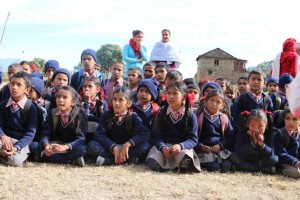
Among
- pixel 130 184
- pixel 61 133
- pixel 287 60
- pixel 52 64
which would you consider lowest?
pixel 130 184

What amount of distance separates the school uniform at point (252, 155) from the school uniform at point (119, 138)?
1.28m

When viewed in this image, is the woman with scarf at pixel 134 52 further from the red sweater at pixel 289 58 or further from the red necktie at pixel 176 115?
the red necktie at pixel 176 115

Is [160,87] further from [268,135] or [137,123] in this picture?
[268,135]

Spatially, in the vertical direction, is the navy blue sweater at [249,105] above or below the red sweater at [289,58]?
below

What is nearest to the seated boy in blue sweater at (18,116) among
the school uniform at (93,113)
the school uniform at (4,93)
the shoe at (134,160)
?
the school uniform at (93,113)

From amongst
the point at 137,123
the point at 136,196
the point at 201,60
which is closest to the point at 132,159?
the point at 137,123

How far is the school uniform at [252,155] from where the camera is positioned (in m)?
4.99

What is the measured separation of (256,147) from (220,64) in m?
33.4

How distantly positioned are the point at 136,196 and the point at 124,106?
179 centimetres

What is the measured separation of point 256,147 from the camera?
5.02m

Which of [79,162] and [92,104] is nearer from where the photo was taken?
[79,162]

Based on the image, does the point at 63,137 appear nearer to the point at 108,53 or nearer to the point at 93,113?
the point at 93,113

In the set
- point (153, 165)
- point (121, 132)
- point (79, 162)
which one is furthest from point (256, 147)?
point (79, 162)

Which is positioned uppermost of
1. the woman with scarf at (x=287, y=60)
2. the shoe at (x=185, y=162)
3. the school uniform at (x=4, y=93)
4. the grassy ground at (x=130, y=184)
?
the woman with scarf at (x=287, y=60)
